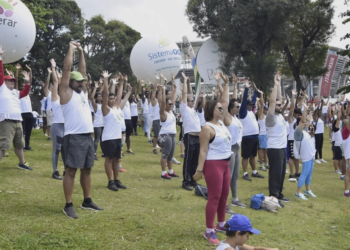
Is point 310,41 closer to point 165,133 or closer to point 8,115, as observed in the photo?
point 165,133

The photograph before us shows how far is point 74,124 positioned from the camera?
5.04m

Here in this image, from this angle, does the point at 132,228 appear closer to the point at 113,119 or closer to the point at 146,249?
the point at 146,249

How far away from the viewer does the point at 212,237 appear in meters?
4.73

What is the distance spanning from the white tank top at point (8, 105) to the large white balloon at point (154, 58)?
6850 mm

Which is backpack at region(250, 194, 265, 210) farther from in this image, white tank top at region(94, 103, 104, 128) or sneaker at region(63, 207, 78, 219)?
white tank top at region(94, 103, 104, 128)

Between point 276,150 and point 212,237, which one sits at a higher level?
point 276,150

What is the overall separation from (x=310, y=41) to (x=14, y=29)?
26909 mm

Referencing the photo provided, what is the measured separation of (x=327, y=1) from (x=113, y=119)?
2693 cm

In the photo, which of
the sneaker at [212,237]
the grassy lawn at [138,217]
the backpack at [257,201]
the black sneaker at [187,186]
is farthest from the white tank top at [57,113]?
the backpack at [257,201]

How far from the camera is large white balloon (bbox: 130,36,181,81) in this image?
13461 millimetres

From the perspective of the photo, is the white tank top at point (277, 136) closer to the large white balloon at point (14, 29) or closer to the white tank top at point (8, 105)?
the white tank top at point (8, 105)

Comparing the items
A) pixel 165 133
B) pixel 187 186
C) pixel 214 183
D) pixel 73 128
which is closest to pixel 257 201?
pixel 187 186

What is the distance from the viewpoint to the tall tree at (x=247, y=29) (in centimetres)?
2531

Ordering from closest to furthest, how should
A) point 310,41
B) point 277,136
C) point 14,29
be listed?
point 277,136 → point 14,29 → point 310,41
